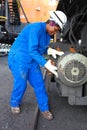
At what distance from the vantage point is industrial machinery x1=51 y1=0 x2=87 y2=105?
14.0ft

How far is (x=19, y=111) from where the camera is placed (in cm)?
519

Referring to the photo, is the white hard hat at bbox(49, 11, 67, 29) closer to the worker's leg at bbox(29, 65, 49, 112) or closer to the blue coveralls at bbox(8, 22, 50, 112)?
the blue coveralls at bbox(8, 22, 50, 112)

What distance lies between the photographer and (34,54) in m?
4.67

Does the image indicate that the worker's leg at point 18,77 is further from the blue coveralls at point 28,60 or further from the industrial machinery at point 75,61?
the industrial machinery at point 75,61

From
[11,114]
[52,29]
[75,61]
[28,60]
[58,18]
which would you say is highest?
[58,18]

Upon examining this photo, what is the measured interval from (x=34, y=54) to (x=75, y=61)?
2.18 feet

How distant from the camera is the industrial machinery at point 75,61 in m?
4.26

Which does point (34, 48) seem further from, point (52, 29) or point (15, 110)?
point (15, 110)

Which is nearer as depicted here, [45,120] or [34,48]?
[34,48]

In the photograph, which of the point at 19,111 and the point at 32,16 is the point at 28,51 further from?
the point at 32,16

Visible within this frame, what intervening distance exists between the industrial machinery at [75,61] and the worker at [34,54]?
20 centimetres

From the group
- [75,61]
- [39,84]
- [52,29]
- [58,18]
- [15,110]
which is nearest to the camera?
[75,61]

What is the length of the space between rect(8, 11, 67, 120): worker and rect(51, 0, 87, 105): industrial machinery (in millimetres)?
205

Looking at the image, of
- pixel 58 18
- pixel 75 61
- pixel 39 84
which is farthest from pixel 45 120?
pixel 58 18
